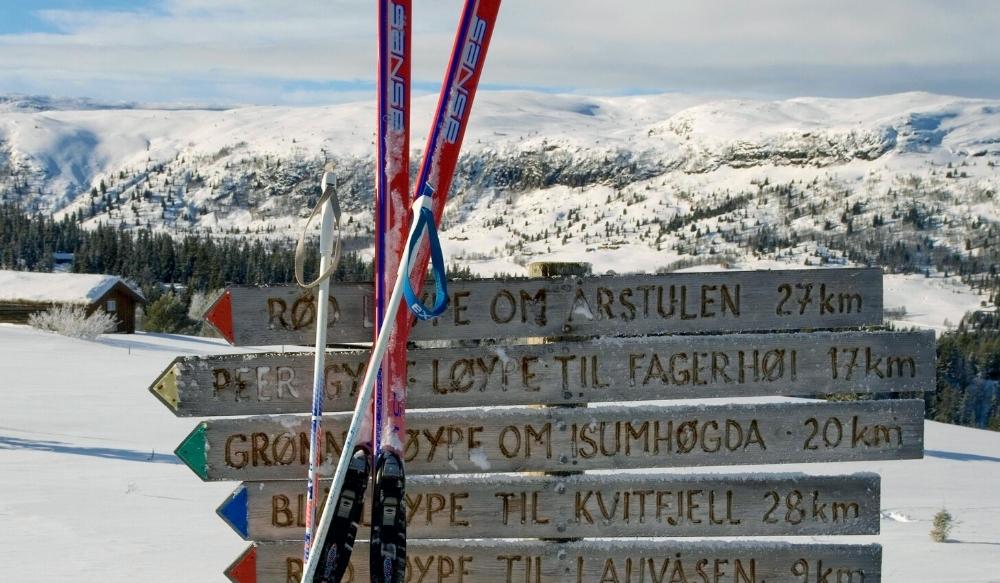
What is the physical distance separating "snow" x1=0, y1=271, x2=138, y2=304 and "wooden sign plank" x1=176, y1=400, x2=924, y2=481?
162 feet

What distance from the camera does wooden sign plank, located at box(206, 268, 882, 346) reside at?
4312mm

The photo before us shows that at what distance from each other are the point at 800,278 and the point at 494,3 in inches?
65.8

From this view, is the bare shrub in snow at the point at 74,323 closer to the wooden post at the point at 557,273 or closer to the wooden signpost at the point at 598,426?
the wooden signpost at the point at 598,426

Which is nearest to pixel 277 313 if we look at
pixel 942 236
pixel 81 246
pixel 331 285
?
pixel 331 285

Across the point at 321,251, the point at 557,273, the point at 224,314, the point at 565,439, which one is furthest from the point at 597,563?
the point at 224,314

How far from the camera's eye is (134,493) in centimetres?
1262

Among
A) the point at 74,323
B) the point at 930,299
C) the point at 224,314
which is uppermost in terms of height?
the point at 224,314

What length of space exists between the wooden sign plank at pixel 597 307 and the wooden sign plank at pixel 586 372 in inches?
2.5

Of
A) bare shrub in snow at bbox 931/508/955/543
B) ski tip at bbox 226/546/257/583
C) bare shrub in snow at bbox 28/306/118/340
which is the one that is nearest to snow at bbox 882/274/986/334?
bare shrub in snow at bbox 28/306/118/340

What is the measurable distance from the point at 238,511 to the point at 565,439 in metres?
1.34

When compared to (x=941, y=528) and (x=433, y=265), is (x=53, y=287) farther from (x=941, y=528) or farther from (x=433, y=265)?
(x=433, y=265)

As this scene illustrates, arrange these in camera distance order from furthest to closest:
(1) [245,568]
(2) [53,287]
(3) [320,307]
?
(2) [53,287] → (1) [245,568] → (3) [320,307]

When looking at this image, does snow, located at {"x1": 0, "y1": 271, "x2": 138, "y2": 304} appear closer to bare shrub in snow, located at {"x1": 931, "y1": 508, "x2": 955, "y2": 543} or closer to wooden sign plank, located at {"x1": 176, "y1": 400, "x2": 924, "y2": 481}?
bare shrub in snow, located at {"x1": 931, "y1": 508, "x2": 955, "y2": 543}

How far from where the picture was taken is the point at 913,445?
450cm
